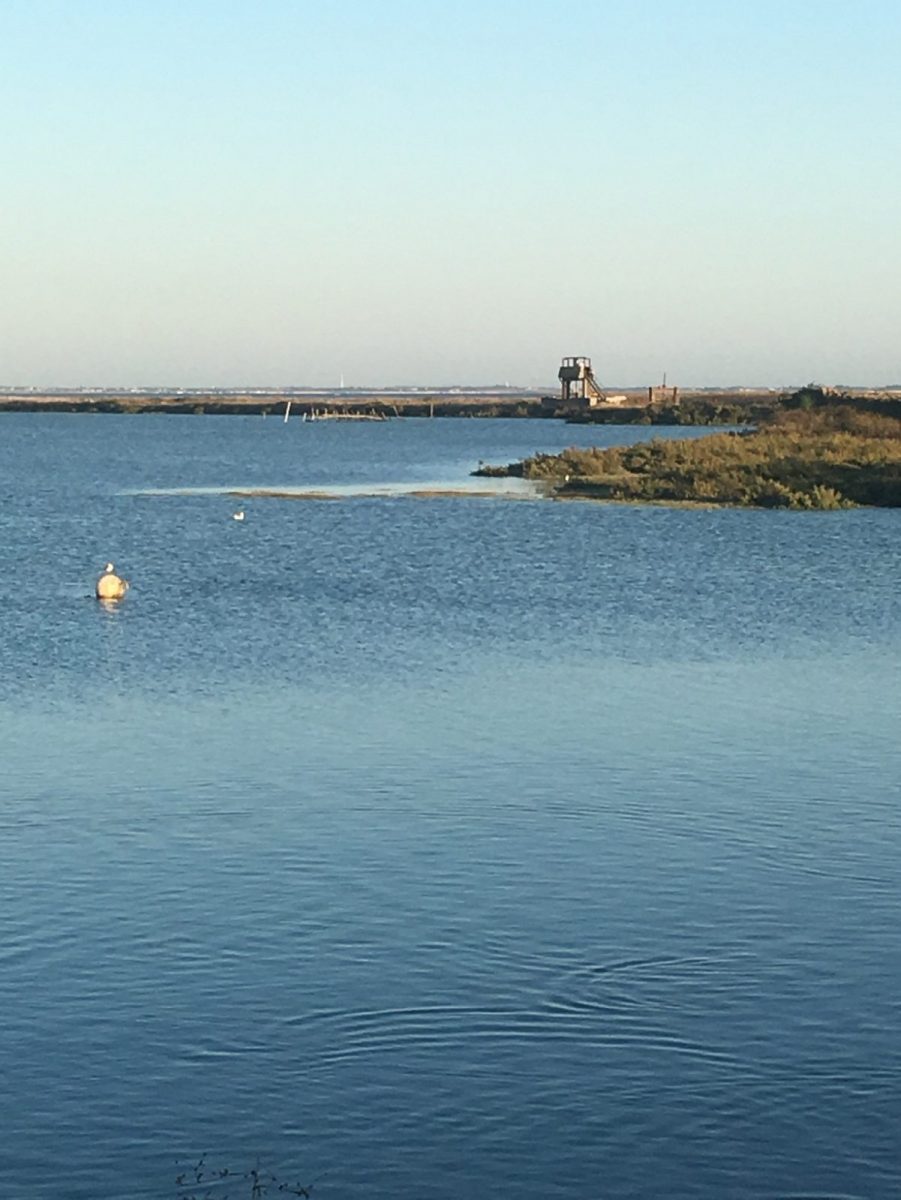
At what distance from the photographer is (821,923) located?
18062 mm

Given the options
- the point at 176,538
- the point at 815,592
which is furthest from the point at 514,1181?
the point at 176,538

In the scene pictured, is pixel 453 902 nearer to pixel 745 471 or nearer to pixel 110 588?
pixel 110 588

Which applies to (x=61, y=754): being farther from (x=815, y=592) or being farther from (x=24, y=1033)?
(x=815, y=592)

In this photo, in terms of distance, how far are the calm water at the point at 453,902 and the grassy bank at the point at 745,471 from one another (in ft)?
117

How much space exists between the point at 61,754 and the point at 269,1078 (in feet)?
42.0

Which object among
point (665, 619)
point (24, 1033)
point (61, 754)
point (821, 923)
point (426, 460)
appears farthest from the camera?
point (426, 460)

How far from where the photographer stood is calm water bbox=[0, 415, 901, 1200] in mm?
13039

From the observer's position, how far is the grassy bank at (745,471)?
7800cm

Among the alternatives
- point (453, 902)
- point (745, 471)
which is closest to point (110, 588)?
point (453, 902)

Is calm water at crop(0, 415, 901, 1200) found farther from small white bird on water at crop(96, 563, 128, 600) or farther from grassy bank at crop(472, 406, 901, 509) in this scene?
grassy bank at crop(472, 406, 901, 509)

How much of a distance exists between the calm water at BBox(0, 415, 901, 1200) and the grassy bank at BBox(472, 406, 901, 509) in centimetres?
3564

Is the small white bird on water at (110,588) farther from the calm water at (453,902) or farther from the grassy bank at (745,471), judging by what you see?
the grassy bank at (745,471)

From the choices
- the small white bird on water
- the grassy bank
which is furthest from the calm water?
the grassy bank

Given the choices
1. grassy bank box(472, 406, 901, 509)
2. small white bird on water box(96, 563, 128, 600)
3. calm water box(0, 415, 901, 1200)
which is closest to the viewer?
calm water box(0, 415, 901, 1200)
